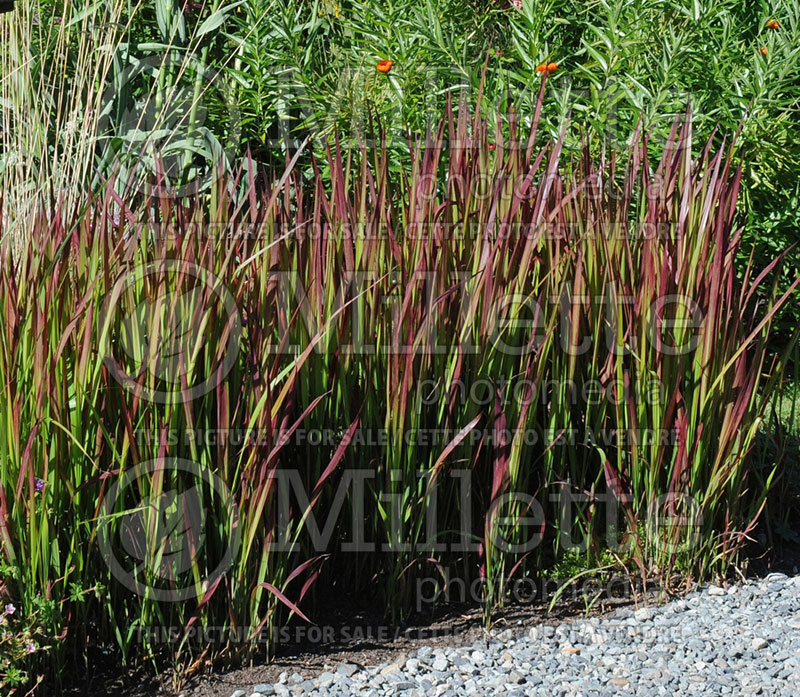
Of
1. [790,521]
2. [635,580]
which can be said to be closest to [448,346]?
[635,580]

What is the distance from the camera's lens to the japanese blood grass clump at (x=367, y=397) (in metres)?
2.06

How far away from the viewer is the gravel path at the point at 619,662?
215cm

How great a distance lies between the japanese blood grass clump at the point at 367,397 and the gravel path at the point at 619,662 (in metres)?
0.15

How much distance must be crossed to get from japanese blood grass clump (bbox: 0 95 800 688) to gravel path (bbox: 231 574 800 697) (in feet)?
0.48

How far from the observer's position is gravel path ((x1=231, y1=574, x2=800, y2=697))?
215 cm

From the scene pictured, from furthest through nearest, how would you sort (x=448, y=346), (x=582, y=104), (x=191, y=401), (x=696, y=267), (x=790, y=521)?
(x=582, y=104) → (x=790, y=521) → (x=696, y=267) → (x=448, y=346) → (x=191, y=401)

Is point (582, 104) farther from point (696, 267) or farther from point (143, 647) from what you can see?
point (143, 647)

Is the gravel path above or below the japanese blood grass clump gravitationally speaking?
below

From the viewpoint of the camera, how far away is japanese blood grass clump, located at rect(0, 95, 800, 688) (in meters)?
2.06

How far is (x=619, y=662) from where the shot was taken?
7.47ft

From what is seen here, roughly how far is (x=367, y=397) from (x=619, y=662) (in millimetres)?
895

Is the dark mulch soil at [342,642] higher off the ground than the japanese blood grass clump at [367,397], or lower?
lower

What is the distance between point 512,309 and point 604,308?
319 millimetres

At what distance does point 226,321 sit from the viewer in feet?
7.02
